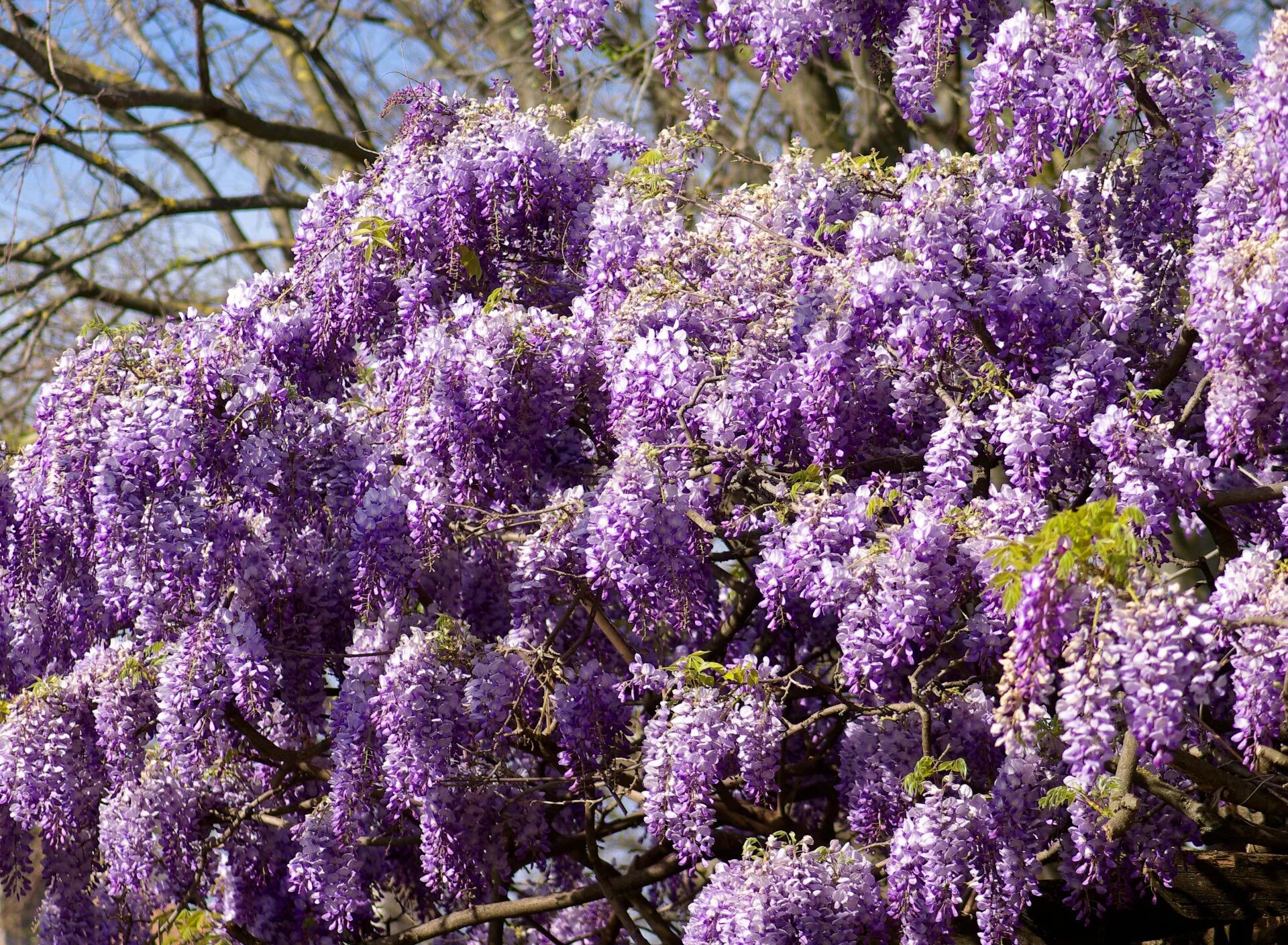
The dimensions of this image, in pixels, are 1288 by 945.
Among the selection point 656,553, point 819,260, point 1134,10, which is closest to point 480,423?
point 656,553

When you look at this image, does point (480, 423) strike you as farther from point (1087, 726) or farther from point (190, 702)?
point (1087, 726)

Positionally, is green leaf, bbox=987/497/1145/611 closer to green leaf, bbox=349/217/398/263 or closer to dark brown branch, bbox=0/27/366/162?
green leaf, bbox=349/217/398/263

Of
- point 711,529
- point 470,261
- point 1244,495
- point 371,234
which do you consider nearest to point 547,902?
point 711,529

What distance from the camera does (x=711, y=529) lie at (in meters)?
4.58

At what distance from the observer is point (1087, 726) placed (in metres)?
3.33

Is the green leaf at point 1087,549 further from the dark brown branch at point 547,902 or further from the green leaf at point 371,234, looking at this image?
the green leaf at point 371,234

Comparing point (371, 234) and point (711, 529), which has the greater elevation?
point (371, 234)

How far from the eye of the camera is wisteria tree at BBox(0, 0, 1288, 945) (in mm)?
4137

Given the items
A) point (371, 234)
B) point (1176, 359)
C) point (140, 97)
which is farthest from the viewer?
point (140, 97)

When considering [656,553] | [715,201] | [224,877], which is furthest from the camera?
[224,877]

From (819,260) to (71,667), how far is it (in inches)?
139

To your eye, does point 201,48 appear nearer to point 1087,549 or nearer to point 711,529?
point 711,529

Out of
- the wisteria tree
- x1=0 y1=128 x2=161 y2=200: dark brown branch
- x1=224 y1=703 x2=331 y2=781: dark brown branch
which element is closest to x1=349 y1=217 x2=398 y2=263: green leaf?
the wisteria tree

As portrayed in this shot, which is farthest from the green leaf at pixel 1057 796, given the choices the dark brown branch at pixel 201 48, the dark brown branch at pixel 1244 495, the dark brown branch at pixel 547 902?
the dark brown branch at pixel 201 48
